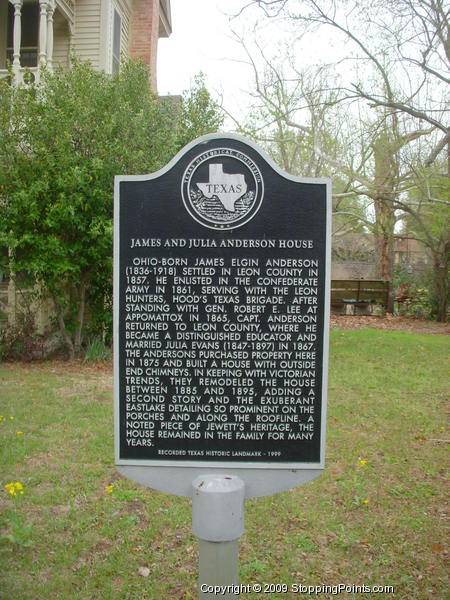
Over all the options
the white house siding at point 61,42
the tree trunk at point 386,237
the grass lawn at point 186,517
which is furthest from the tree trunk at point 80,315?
the tree trunk at point 386,237

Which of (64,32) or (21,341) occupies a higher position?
(64,32)

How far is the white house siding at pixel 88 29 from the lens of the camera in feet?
45.3

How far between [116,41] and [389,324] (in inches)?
429

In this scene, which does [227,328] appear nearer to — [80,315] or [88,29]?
[80,315]

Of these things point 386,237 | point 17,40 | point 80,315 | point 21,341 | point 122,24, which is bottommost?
point 21,341

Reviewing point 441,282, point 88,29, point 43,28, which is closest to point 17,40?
point 43,28

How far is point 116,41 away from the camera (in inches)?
585

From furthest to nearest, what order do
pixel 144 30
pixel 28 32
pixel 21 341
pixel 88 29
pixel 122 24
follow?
1. pixel 144 30
2. pixel 122 24
3. pixel 28 32
4. pixel 88 29
5. pixel 21 341

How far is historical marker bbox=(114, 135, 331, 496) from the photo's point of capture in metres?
3.09

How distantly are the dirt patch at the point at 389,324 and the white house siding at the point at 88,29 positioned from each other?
370 inches

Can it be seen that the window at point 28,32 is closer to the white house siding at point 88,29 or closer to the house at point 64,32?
the house at point 64,32

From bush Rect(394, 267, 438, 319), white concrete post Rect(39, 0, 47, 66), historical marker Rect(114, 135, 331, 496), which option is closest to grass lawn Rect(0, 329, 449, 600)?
historical marker Rect(114, 135, 331, 496)

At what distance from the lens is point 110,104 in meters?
10.1

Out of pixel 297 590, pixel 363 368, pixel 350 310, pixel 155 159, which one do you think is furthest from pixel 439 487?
pixel 350 310
